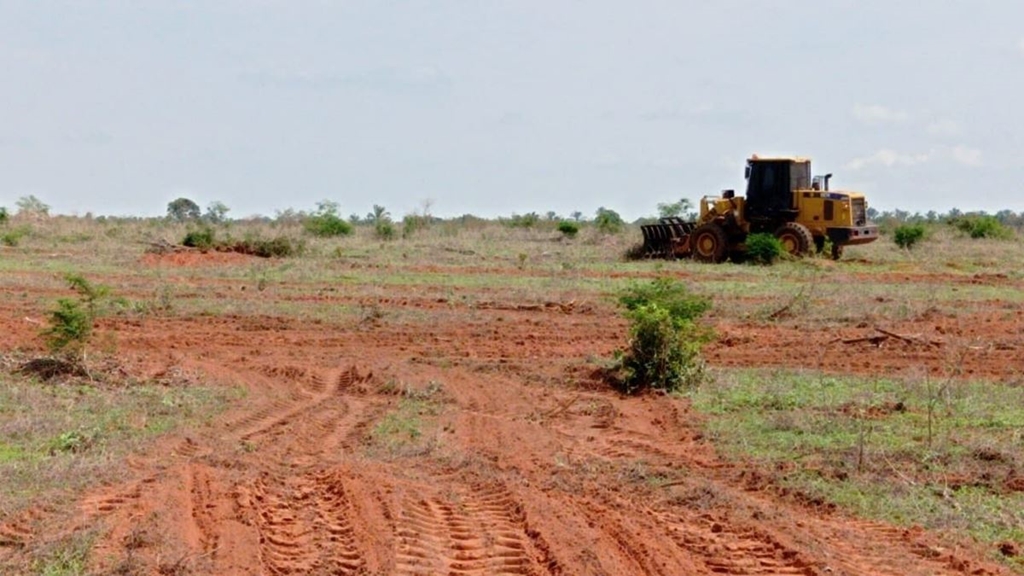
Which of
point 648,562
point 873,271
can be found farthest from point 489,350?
point 873,271

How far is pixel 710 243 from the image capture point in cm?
Result: 3169

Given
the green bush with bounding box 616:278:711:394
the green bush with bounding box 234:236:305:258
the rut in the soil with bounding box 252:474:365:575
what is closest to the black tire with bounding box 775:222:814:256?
the green bush with bounding box 234:236:305:258

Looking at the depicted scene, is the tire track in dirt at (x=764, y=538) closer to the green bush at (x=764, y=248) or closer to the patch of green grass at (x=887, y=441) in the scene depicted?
the patch of green grass at (x=887, y=441)

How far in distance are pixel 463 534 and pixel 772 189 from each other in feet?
81.8

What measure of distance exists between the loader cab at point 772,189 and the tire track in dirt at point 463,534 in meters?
23.5

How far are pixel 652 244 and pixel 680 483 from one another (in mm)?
24426

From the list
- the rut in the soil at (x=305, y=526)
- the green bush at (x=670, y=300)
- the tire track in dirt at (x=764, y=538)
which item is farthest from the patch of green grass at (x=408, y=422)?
the green bush at (x=670, y=300)

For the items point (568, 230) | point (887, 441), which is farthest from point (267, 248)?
point (887, 441)

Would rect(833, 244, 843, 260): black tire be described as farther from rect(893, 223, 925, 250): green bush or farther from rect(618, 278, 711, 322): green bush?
rect(618, 278, 711, 322): green bush

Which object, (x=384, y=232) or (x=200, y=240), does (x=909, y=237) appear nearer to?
(x=384, y=232)

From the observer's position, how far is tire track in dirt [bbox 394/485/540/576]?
709cm

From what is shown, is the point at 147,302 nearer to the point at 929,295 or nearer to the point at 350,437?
the point at 350,437

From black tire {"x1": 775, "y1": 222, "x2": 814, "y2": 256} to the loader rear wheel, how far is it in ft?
4.46

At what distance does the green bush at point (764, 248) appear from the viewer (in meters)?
30.1
